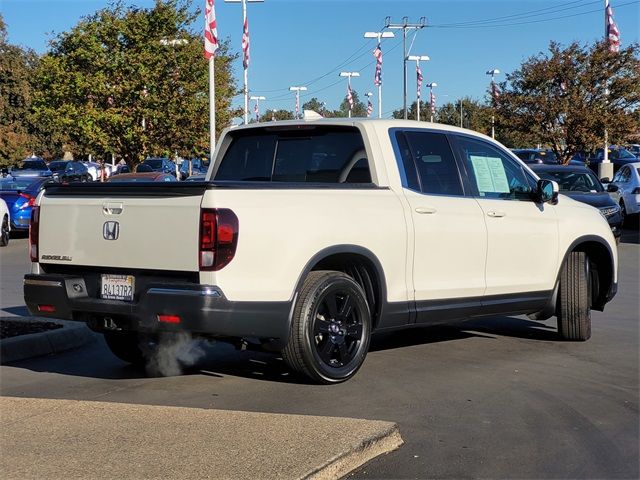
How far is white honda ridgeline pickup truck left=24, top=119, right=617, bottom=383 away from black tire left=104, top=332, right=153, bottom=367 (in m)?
0.02

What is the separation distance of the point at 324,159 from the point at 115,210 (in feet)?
6.45

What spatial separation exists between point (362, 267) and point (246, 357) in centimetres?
168

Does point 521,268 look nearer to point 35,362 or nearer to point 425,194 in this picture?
point 425,194

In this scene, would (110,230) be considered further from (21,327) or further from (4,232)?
(4,232)

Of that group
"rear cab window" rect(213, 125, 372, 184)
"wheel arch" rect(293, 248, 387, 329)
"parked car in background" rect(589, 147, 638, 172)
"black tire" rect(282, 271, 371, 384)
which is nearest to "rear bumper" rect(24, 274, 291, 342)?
"black tire" rect(282, 271, 371, 384)

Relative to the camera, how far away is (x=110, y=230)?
6.09m

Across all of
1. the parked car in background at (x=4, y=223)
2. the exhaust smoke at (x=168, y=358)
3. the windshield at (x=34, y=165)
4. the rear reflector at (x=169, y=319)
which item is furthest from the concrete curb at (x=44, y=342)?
the windshield at (x=34, y=165)

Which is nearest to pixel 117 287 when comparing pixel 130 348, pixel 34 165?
pixel 130 348

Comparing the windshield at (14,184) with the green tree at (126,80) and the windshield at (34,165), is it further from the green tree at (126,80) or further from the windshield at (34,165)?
the windshield at (34,165)

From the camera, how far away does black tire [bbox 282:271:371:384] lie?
6141mm

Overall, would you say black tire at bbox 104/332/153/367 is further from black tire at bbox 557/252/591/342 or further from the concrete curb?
black tire at bbox 557/252/591/342

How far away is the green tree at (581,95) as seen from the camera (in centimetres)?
3014

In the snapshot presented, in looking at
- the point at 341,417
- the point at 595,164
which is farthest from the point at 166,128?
the point at 341,417

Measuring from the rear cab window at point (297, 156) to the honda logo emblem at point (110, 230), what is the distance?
5.93 feet
